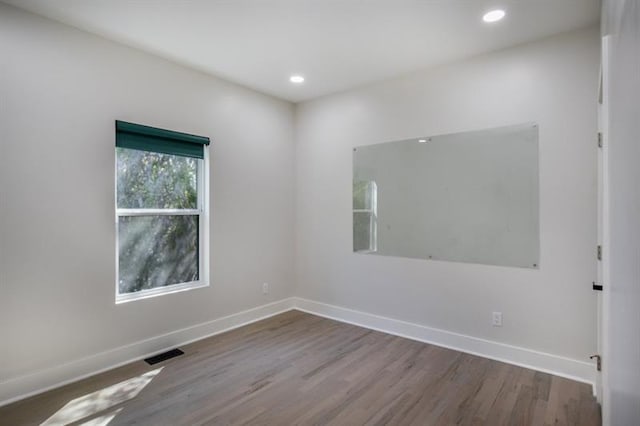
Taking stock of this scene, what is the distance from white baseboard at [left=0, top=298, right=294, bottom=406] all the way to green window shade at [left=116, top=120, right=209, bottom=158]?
1.73 metres

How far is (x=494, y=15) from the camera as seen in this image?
2.49m

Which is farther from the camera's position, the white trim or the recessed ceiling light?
the white trim

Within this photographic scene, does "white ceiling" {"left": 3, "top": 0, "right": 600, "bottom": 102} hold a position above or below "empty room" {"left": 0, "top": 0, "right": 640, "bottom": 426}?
above

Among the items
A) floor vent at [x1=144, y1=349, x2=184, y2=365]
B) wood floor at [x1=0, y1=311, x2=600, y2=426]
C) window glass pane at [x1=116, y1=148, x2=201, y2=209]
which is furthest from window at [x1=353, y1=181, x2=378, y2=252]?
floor vent at [x1=144, y1=349, x2=184, y2=365]

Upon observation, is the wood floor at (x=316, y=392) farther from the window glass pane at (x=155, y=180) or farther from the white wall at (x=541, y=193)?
the window glass pane at (x=155, y=180)

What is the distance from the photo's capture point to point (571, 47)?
8.89 ft

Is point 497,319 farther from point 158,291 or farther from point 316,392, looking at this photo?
point 158,291

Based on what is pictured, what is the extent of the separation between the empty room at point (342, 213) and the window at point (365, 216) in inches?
0.9

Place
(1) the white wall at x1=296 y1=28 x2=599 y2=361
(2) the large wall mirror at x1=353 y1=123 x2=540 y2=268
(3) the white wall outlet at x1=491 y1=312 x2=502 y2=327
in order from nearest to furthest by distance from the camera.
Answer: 1. (1) the white wall at x1=296 y1=28 x2=599 y2=361
2. (2) the large wall mirror at x1=353 y1=123 x2=540 y2=268
3. (3) the white wall outlet at x1=491 y1=312 x2=502 y2=327

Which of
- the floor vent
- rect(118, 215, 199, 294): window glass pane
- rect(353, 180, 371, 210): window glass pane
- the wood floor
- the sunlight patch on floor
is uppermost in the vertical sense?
rect(353, 180, 371, 210): window glass pane

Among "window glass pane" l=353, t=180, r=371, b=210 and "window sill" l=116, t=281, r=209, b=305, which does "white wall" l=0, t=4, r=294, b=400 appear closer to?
"window sill" l=116, t=281, r=209, b=305

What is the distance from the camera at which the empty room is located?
238cm

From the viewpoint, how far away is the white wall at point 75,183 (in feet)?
7.85

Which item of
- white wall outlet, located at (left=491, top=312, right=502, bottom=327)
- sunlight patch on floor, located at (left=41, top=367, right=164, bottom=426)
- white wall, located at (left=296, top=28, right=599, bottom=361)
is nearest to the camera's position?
sunlight patch on floor, located at (left=41, top=367, right=164, bottom=426)
